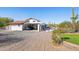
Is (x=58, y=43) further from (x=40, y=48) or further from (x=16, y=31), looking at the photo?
(x=16, y=31)

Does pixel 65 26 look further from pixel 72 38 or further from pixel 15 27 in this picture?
pixel 15 27

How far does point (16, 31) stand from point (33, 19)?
0.74 meters

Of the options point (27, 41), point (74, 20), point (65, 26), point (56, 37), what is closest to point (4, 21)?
point (27, 41)

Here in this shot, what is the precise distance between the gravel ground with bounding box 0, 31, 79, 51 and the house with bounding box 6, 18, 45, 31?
0.48 feet

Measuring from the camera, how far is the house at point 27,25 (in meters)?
14.4

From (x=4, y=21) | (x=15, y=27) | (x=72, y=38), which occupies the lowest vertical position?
(x=72, y=38)

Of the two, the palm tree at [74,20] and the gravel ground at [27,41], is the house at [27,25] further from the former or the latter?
the palm tree at [74,20]

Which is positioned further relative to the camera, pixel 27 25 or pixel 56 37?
pixel 27 25

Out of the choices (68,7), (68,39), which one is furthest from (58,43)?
(68,7)

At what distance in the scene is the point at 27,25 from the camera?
1459cm

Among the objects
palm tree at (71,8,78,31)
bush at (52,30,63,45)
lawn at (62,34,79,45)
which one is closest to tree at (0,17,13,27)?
bush at (52,30,63,45)

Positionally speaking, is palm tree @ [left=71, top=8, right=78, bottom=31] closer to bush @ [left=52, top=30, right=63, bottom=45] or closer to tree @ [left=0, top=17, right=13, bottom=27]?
bush @ [left=52, top=30, right=63, bottom=45]

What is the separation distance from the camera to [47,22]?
1446 centimetres

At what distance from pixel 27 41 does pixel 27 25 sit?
0.56 meters
